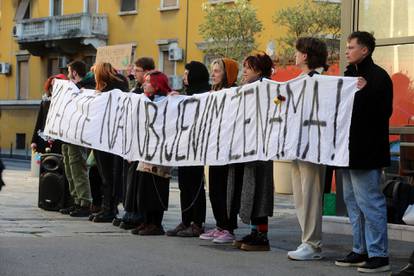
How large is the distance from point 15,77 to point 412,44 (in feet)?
131

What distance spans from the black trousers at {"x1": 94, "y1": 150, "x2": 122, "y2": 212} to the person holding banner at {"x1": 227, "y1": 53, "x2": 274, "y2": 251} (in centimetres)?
225

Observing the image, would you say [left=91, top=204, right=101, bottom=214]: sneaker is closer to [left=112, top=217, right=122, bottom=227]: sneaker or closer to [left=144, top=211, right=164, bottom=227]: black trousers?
[left=112, top=217, right=122, bottom=227]: sneaker

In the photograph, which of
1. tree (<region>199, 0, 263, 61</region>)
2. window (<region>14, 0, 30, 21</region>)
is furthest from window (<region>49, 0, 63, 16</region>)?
tree (<region>199, 0, 263, 61</region>)

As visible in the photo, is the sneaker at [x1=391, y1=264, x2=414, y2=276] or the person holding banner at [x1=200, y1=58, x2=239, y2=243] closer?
the sneaker at [x1=391, y1=264, x2=414, y2=276]

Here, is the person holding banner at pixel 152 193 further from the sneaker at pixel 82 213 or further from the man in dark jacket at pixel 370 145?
the man in dark jacket at pixel 370 145

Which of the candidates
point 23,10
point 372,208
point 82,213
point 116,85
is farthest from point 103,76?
point 23,10

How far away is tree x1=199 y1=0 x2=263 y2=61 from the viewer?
29.9 meters

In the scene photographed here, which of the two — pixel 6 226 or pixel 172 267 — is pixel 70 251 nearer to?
pixel 172 267

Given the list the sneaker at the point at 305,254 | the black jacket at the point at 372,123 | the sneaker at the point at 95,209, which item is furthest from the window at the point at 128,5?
the black jacket at the point at 372,123

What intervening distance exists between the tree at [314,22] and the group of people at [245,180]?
56.1 ft

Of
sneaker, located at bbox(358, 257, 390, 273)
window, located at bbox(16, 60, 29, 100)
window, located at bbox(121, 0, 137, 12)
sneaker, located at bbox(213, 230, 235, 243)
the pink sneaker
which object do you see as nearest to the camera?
sneaker, located at bbox(358, 257, 390, 273)

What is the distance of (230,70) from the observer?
862cm

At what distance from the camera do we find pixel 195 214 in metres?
9.02

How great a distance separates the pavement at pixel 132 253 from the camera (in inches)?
262
